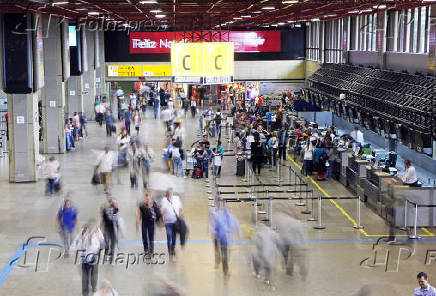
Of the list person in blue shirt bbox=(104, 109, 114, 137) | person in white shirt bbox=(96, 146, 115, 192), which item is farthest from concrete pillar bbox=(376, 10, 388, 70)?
person in white shirt bbox=(96, 146, 115, 192)

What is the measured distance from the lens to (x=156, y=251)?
15.8 meters

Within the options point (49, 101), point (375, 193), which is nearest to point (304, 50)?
point (49, 101)

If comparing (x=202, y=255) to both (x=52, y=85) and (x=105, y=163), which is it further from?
(x=52, y=85)

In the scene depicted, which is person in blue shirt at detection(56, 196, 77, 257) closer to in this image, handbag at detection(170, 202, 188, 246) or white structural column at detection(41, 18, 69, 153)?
handbag at detection(170, 202, 188, 246)

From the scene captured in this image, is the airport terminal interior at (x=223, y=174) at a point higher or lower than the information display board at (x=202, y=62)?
lower

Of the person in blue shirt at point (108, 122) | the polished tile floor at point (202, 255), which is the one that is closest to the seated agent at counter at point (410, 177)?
the polished tile floor at point (202, 255)

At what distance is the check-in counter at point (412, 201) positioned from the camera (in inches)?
704

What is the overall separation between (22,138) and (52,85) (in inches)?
228

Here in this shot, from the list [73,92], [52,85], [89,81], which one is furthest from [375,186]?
[89,81]

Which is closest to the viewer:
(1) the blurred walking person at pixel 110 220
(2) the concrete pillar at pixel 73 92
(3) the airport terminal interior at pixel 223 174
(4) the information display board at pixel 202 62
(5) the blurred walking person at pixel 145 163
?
(3) the airport terminal interior at pixel 223 174

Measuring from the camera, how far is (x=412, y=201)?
59.8 ft

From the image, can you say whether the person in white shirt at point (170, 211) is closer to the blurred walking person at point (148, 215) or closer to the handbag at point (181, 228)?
the handbag at point (181, 228)

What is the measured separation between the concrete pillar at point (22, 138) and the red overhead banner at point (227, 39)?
22.1 metres

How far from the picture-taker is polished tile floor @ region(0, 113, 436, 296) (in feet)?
44.1
